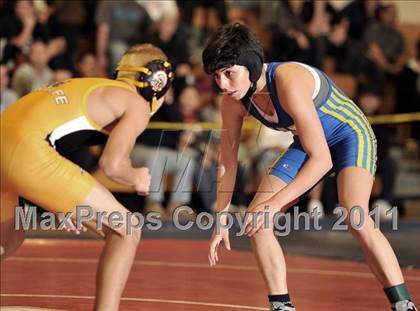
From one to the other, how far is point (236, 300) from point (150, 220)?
4.06m

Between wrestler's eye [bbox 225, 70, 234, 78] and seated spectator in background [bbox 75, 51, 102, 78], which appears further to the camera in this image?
seated spectator in background [bbox 75, 51, 102, 78]

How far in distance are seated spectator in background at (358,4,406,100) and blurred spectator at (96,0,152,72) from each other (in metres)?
2.81

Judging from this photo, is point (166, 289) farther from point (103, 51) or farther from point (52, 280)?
point (103, 51)

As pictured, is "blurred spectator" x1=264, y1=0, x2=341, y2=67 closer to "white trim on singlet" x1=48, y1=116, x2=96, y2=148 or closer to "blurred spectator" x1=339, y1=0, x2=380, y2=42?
"blurred spectator" x1=339, y1=0, x2=380, y2=42

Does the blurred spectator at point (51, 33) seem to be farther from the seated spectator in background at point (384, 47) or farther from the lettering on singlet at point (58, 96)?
the lettering on singlet at point (58, 96)

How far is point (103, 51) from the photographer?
43.2ft

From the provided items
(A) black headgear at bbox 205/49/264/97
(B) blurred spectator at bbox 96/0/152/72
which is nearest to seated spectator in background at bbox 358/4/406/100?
(B) blurred spectator at bbox 96/0/152/72

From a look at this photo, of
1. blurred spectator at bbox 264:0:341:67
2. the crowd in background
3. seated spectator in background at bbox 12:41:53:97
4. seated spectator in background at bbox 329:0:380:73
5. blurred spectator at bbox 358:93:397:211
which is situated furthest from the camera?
seated spectator in background at bbox 329:0:380:73

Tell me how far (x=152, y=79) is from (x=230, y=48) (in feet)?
1.34

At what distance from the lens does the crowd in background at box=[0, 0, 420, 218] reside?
1191 centimetres

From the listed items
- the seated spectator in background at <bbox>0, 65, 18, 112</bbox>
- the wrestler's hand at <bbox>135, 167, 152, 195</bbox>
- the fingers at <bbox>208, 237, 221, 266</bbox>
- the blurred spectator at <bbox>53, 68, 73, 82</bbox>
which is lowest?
the fingers at <bbox>208, 237, 221, 266</bbox>

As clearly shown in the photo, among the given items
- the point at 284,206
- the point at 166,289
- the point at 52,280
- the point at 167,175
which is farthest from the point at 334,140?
the point at 167,175

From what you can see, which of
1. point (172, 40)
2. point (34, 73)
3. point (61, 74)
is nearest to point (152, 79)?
point (61, 74)

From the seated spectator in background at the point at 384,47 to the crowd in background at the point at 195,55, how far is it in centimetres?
1
